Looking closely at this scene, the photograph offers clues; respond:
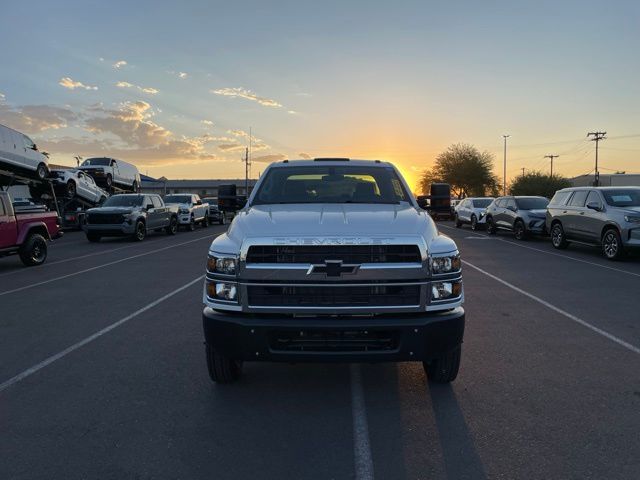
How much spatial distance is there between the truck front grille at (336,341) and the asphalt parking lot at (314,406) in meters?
0.54

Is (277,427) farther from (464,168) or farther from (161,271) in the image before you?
(464,168)

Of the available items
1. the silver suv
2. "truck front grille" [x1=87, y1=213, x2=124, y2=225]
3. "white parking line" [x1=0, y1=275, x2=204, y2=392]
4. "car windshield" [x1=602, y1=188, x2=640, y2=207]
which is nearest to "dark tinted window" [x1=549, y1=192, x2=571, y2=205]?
the silver suv

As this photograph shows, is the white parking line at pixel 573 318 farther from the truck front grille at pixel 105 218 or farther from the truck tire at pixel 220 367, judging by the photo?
the truck front grille at pixel 105 218

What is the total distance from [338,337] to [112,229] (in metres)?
16.7

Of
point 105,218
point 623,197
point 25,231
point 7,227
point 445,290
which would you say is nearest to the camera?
point 445,290

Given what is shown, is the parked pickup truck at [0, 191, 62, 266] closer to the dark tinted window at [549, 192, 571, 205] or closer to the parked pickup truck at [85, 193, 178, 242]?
the parked pickup truck at [85, 193, 178, 242]

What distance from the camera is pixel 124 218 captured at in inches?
727

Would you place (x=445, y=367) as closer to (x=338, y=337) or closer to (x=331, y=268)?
(x=338, y=337)

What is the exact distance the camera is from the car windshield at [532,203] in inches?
754

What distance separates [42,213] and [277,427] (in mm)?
11758

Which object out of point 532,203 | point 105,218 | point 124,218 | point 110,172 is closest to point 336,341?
point 124,218

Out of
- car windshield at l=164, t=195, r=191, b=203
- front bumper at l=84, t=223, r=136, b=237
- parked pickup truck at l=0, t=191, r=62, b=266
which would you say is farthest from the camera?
car windshield at l=164, t=195, r=191, b=203

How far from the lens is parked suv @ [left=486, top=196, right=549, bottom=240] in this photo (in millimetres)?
18328

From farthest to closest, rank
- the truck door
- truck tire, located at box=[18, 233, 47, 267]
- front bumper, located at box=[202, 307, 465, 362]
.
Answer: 1. truck tire, located at box=[18, 233, 47, 267]
2. the truck door
3. front bumper, located at box=[202, 307, 465, 362]
